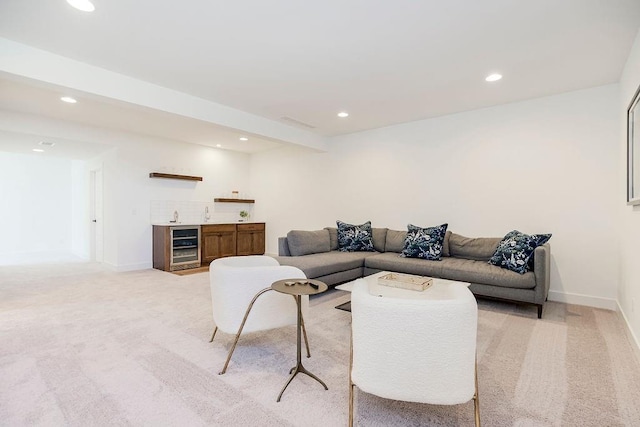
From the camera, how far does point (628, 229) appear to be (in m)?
2.97

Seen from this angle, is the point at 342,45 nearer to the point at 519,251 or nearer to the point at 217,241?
the point at 519,251

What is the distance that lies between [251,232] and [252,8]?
210 inches

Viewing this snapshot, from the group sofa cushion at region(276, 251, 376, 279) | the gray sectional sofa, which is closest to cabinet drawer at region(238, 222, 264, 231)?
the gray sectional sofa

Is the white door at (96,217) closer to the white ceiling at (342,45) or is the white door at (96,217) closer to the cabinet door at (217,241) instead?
the cabinet door at (217,241)

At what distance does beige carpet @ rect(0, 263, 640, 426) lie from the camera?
1.75m

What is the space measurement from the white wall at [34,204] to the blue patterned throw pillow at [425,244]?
27.4 feet

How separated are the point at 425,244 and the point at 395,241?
705 millimetres

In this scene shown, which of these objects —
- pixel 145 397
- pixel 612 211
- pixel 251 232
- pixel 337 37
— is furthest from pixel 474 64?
pixel 251 232

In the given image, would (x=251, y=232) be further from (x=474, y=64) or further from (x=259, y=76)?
(x=474, y=64)

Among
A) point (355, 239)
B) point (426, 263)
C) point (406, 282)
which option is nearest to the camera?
point (406, 282)

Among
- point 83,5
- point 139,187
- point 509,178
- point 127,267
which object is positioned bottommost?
point 127,267

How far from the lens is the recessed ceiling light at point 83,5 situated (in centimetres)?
218

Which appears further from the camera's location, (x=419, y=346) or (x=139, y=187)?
(x=139, y=187)

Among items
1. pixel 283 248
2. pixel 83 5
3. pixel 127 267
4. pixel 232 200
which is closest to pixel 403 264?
pixel 283 248
